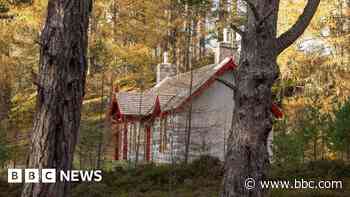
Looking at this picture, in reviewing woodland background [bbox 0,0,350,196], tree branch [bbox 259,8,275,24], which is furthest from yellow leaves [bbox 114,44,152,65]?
tree branch [bbox 259,8,275,24]

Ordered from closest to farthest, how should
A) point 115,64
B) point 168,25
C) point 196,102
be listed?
point 196,102
point 115,64
point 168,25

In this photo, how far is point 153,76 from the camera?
23844 millimetres

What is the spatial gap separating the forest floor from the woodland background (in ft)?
0.13

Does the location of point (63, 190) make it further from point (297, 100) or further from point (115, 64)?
point (297, 100)

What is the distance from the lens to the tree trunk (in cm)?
Result: 362

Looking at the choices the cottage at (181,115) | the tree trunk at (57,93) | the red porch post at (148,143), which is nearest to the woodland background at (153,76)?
the cottage at (181,115)

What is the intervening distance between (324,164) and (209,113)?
6.12 metres

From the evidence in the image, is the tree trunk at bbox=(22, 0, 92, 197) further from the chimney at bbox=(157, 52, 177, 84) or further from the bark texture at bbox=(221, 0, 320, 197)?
the chimney at bbox=(157, 52, 177, 84)

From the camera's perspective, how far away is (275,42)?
5.15 meters

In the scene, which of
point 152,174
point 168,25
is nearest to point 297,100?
point 168,25

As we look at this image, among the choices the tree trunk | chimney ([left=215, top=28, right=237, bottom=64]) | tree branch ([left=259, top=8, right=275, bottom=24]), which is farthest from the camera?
chimney ([left=215, top=28, right=237, bottom=64])

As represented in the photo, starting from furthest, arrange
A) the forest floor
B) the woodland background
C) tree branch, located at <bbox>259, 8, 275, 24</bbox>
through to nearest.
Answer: the woodland background < the forest floor < tree branch, located at <bbox>259, 8, 275, 24</bbox>

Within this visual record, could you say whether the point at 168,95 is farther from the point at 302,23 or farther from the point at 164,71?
the point at 302,23

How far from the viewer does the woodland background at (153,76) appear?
10.9 metres
